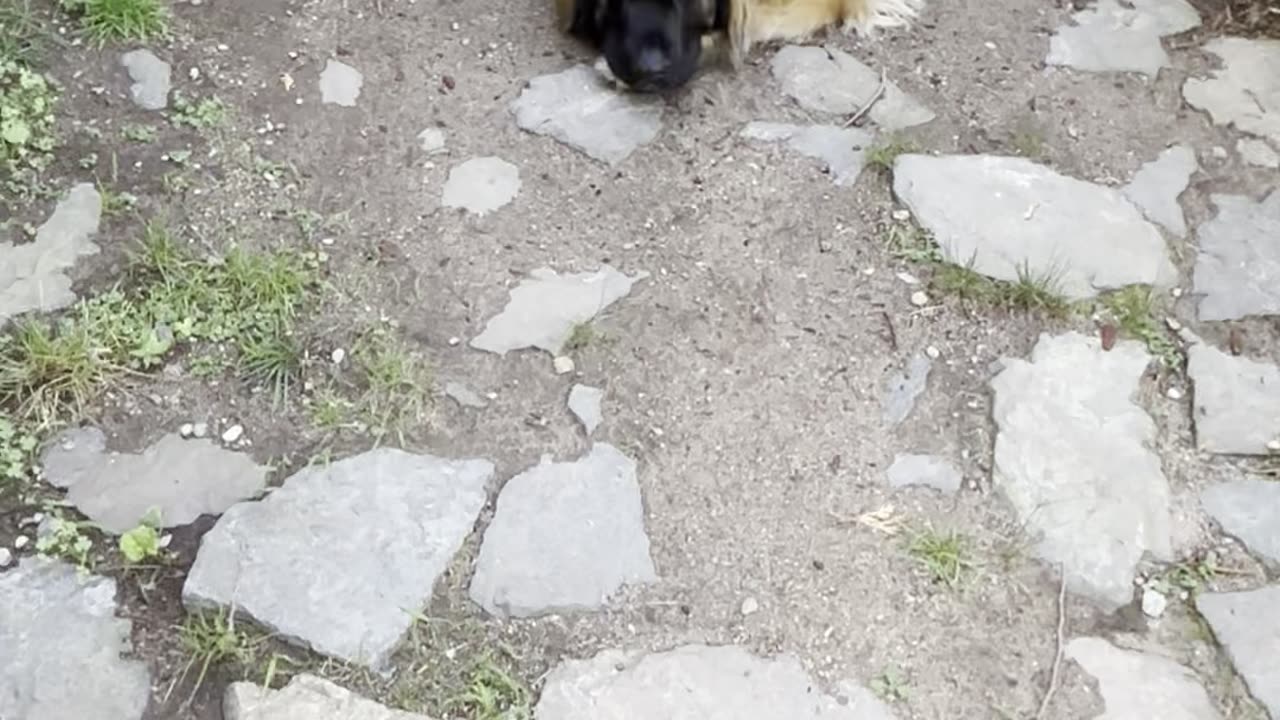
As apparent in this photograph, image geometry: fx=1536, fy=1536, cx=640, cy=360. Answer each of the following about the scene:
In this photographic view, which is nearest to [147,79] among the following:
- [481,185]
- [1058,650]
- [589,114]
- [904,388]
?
[481,185]

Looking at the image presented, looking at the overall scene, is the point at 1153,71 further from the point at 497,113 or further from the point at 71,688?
the point at 71,688

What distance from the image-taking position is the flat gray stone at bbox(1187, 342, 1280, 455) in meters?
2.51

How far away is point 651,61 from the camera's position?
120 inches

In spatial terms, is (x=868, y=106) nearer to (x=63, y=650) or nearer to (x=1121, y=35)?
(x=1121, y=35)

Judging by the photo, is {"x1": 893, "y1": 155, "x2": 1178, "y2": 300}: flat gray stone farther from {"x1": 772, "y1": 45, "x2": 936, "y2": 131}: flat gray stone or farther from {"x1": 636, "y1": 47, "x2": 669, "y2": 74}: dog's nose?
{"x1": 636, "y1": 47, "x2": 669, "y2": 74}: dog's nose

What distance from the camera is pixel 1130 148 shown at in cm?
307

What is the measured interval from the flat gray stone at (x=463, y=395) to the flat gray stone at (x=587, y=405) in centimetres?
14

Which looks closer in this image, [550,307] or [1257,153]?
[550,307]

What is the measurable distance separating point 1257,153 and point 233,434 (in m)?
2.05

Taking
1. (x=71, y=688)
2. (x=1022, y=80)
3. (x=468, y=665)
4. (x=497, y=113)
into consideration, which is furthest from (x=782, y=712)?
(x=1022, y=80)

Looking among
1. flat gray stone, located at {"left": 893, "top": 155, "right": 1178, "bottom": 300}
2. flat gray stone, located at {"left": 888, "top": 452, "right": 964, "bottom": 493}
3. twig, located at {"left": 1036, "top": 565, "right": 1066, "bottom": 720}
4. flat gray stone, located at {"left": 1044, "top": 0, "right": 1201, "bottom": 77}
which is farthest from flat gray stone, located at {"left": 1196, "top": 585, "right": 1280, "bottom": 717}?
flat gray stone, located at {"left": 1044, "top": 0, "right": 1201, "bottom": 77}

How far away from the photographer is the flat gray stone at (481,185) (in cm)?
289

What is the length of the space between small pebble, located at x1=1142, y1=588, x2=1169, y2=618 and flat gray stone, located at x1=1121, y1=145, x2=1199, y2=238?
0.85m

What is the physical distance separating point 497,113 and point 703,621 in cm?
129
